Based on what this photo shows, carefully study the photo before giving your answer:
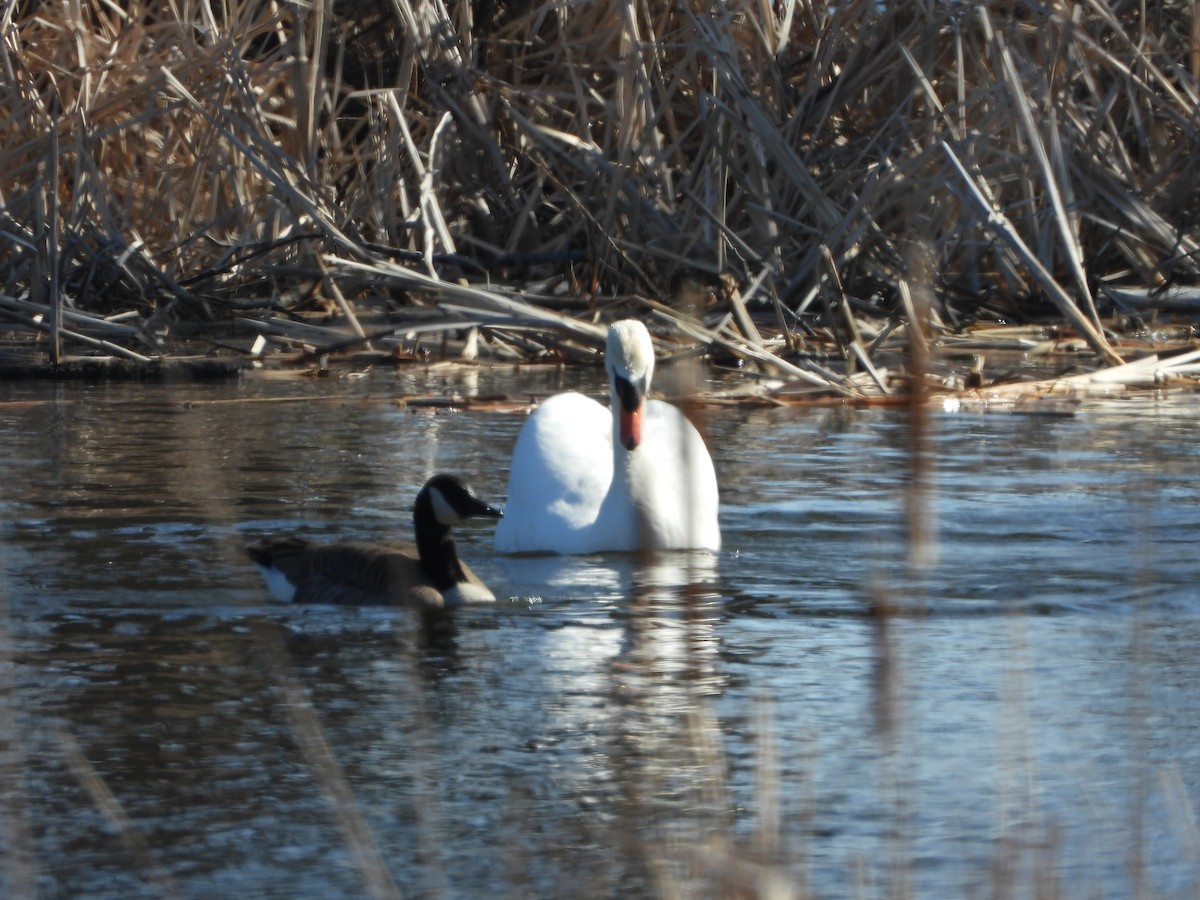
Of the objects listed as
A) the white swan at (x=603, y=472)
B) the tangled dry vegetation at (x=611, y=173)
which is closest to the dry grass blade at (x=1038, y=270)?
the tangled dry vegetation at (x=611, y=173)

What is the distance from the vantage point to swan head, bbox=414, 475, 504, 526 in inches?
227

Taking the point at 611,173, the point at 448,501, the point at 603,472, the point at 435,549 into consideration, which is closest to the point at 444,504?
the point at 448,501

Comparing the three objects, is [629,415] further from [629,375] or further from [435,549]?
[435,549]

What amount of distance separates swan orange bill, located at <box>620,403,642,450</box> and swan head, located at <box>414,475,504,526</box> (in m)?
0.76

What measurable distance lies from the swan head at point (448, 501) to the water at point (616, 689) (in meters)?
0.28

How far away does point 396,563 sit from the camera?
17.9 feet

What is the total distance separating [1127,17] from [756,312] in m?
2.81

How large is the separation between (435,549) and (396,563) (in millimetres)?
256

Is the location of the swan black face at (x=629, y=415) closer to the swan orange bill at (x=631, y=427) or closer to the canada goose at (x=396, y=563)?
the swan orange bill at (x=631, y=427)

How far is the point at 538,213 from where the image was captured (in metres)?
12.7

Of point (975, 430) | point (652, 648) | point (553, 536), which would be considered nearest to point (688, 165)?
point (975, 430)

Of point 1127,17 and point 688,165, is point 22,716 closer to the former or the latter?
point 688,165

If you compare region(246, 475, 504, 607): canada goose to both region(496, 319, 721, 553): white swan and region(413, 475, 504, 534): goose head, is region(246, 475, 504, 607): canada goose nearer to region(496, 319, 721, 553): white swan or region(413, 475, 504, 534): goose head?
region(413, 475, 504, 534): goose head

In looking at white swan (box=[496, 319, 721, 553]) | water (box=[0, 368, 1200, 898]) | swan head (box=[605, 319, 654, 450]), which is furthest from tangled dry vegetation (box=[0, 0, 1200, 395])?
swan head (box=[605, 319, 654, 450])
